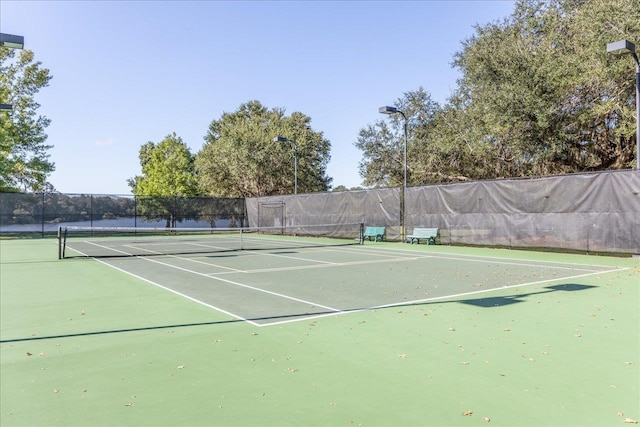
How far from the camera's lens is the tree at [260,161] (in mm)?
36875

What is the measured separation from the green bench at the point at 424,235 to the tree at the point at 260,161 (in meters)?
19.2

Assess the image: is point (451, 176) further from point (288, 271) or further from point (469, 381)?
point (469, 381)

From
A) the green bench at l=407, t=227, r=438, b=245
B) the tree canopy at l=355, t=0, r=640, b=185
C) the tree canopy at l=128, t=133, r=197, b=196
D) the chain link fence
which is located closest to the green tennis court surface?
the chain link fence

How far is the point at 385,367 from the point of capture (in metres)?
4.16

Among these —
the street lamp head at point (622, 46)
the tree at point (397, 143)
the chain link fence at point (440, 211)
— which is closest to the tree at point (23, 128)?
the chain link fence at point (440, 211)

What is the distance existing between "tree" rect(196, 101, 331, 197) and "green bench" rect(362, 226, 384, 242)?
16418 millimetres

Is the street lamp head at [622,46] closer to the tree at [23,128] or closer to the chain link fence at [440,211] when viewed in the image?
the chain link fence at [440,211]

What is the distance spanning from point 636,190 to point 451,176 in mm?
13552

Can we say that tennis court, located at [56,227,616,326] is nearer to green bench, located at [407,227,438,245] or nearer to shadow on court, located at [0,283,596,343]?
shadow on court, located at [0,283,596,343]

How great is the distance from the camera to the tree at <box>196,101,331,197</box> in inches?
1452

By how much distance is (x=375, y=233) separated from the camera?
22.1 m

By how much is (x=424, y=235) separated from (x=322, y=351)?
1558cm

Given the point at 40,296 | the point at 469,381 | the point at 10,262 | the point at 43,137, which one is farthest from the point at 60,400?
the point at 43,137

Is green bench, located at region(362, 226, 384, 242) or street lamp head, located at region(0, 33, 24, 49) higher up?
street lamp head, located at region(0, 33, 24, 49)
